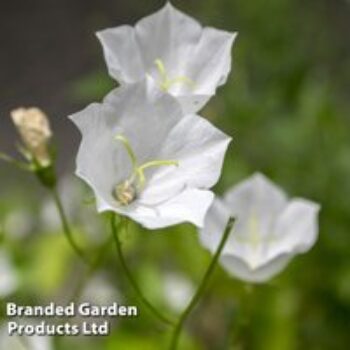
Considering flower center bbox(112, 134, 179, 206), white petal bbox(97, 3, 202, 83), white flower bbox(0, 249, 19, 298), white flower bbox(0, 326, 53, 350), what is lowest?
white flower bbox(0, 249, 19, 298)

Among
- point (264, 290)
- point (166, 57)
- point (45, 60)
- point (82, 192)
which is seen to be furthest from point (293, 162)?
point (45, 60)

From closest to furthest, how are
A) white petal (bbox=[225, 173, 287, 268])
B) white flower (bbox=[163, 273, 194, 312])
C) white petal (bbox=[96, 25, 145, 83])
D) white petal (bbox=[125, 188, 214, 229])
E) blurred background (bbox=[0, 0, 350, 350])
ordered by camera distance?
white petal (bbox=[125, 188, 214, 229]), white petal (bbox=[96, 25, 145, 83]), white petal (bbox=[225, 173, 287, 268]), blurred background (bbox=[0, 0, 350, 350]), white flower (bbox=[163, 273, 194, 312])

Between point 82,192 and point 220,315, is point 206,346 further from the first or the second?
point 82,192

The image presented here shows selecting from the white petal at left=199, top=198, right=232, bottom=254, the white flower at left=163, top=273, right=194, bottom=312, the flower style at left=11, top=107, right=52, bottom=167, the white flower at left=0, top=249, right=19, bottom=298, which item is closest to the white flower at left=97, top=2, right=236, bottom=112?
the flower style at left=11, top=107, right=52, bottom=167

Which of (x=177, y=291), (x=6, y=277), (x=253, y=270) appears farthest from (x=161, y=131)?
(x=177, y=291)

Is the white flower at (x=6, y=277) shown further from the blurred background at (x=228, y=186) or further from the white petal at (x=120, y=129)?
the white petal at (x=120, y=129)

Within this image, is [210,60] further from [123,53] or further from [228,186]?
[228,186]

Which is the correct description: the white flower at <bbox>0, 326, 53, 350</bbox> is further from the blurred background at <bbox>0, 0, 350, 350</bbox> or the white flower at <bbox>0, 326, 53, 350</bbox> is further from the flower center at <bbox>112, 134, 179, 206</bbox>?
the flower center at <bbox>112, 134, 179, 206</bbox>
